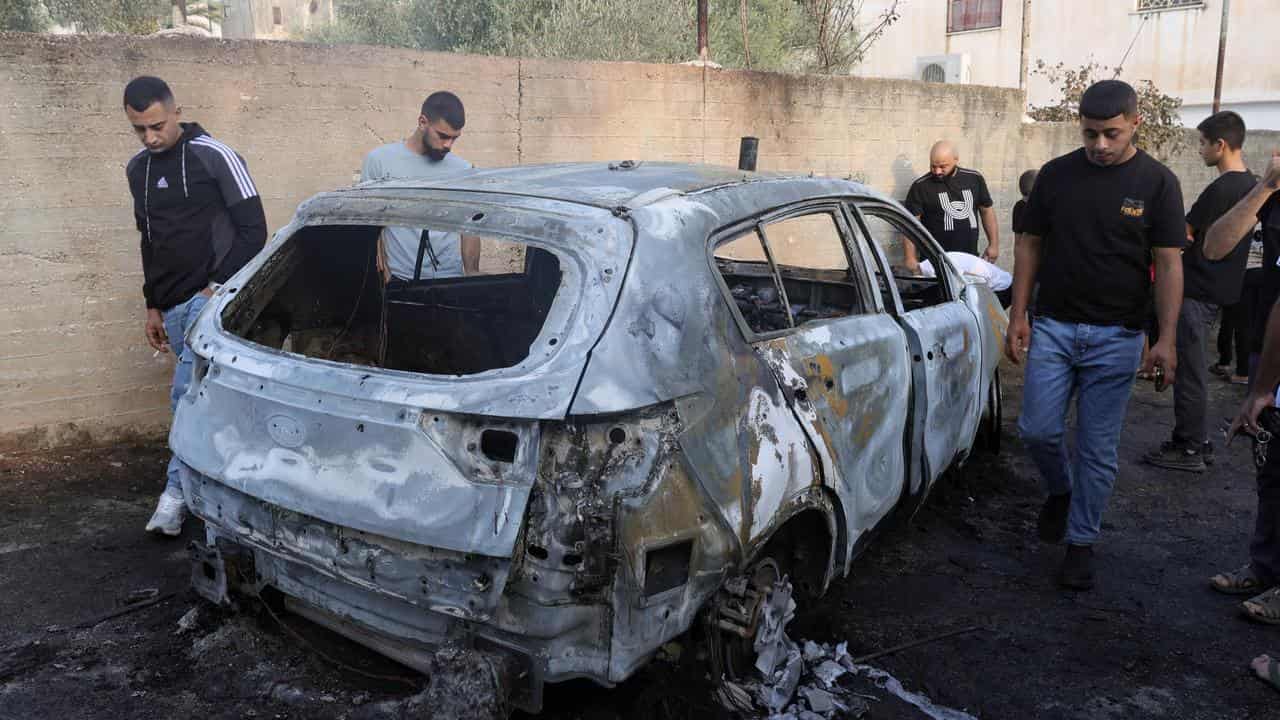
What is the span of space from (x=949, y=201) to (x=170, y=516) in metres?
5.71

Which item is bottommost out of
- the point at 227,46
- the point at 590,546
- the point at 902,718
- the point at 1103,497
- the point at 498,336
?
the point at 902,718

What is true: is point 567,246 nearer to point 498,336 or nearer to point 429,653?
point 498,336

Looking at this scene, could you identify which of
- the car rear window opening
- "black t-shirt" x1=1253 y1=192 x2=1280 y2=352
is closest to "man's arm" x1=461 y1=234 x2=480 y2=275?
the car rear window opening

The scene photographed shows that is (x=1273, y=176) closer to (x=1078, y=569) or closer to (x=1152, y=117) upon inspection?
(x=1078, y=569)

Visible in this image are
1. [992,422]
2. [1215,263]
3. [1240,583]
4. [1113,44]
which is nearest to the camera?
[1240,583]

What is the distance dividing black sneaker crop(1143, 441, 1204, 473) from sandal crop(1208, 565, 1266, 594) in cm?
168

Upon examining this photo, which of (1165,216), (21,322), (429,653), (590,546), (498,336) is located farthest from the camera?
(21,322)

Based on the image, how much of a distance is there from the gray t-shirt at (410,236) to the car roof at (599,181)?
3.54 feet

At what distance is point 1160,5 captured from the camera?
23.9m

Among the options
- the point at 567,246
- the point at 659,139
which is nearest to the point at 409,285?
the point at 567,246

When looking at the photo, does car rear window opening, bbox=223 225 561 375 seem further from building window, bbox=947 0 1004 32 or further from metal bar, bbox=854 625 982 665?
building window, bbox=947 0 1004 32

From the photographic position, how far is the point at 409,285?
378cm

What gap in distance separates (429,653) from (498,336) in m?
1.23

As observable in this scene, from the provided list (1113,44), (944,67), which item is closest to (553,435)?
(944,67)
